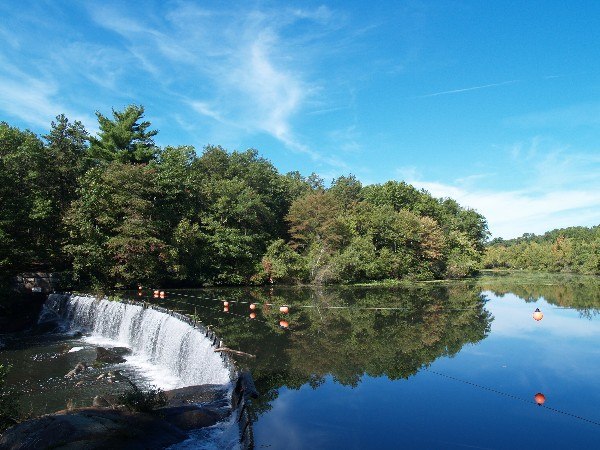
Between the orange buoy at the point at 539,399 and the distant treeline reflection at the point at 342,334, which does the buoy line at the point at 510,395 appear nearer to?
the orange buoy at the point at 539,399

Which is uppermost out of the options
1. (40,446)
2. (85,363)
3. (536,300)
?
(536,300)

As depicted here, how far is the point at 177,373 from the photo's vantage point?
1210 cm

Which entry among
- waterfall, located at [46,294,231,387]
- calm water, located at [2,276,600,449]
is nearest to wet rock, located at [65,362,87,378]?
waterfall, located at [46,294,231,387]

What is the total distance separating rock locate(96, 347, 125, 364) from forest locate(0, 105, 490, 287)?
7.38 meters

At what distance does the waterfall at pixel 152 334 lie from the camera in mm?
11047

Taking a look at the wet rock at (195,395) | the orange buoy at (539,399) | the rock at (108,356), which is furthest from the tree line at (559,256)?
the wet rock at (195,395)

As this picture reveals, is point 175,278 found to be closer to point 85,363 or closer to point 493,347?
point 85,363

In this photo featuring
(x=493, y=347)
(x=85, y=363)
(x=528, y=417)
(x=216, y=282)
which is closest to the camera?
(x=528, y=417)

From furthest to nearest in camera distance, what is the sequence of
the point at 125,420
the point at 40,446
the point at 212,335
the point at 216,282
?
the point at 216,282 < the point at 212,335 < the point at 125,420 < the point at 40,446

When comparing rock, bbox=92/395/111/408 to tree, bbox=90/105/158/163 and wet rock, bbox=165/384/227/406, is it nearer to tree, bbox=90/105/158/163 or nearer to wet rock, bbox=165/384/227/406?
wet rock, bbox=165/384/227/406

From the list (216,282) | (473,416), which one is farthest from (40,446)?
(216,282)

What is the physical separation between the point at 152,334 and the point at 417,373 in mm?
9194

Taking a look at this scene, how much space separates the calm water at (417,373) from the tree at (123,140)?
44.5 ft

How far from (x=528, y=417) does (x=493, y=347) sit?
6097 millimetres
